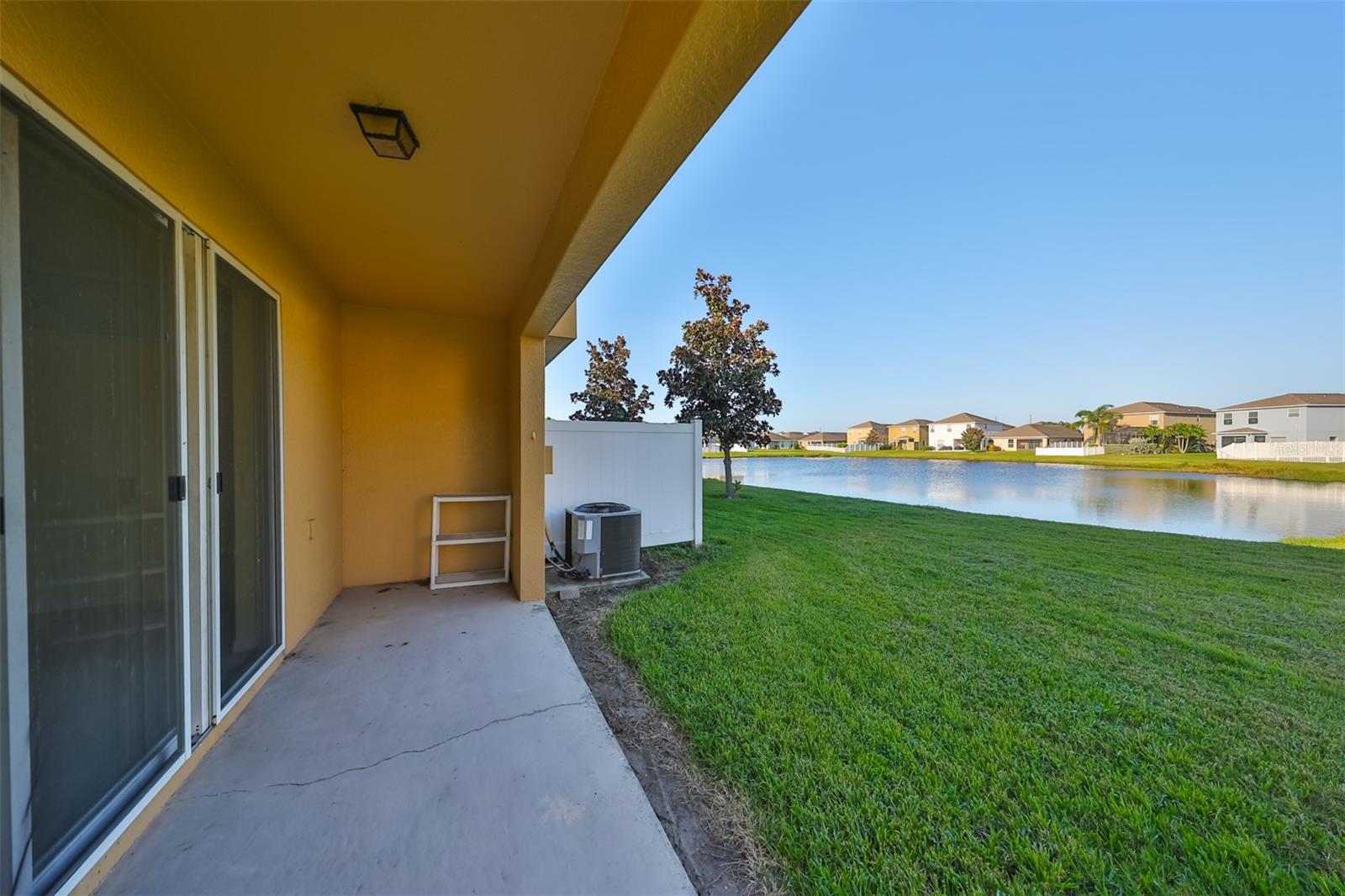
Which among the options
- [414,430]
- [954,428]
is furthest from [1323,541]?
[954,428]

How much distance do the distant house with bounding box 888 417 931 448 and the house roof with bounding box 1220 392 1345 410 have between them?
2224 cm

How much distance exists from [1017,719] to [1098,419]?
149 ft

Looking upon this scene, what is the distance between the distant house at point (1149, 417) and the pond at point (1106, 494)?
23.3 metres

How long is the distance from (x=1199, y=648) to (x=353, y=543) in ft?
19.5

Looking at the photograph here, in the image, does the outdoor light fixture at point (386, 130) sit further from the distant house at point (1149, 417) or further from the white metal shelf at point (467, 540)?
the distant house at point (1149, 417)

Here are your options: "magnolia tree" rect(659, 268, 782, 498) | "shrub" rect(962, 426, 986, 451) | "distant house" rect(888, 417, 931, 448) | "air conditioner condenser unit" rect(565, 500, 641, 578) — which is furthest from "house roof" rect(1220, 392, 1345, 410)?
"air conditioner condenser unit" rect(565, 500, 641, 578)

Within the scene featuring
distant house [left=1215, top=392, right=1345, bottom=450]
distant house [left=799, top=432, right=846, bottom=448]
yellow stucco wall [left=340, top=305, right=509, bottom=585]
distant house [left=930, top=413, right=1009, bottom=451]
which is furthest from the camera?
distant house [left=799, top=432, right=846, bottom=448]

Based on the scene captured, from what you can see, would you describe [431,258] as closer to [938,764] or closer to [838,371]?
[938,764]

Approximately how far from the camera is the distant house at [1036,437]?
137 feet

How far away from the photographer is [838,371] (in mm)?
16031

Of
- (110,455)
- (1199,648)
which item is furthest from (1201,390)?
(110,455)

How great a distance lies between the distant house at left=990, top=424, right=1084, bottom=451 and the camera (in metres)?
41.7

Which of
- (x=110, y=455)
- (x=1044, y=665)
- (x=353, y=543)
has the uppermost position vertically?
(x=110, y=455)

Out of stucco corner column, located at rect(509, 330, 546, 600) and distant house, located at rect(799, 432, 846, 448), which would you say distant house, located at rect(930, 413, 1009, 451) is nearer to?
distant house, located at rect(799, 432, 846, 448)
